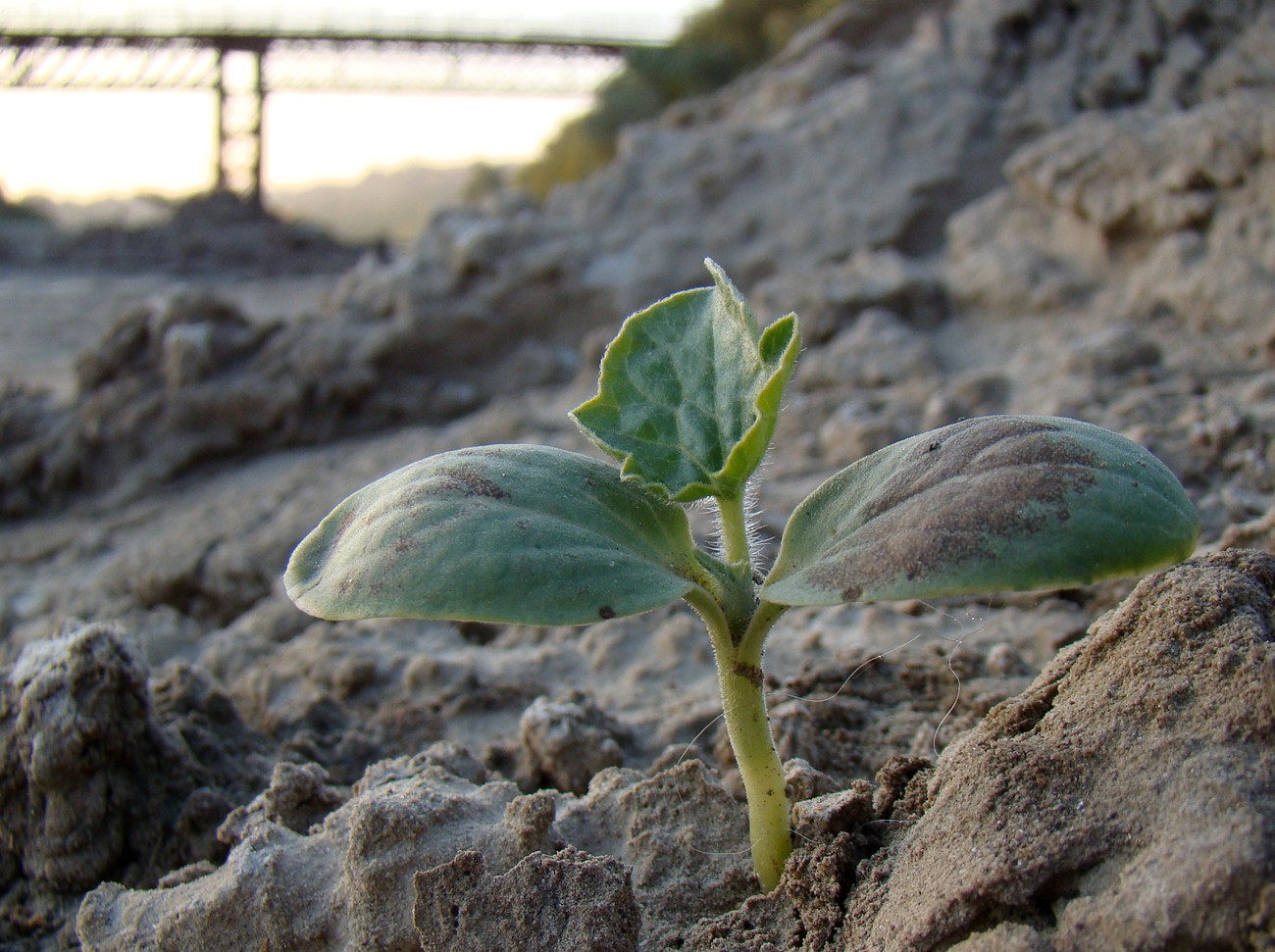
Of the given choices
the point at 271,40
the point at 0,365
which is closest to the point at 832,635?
the point at 0,365

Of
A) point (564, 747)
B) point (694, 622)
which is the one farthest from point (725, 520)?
point (694, 622)

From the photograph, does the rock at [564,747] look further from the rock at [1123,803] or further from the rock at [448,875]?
the rock at [1123,803]

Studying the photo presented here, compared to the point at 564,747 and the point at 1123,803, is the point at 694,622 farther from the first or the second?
the point at 1123,803

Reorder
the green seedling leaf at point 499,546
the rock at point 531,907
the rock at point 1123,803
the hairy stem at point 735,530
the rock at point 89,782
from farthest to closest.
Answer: the rock at point 89,782 → the hairy stem at point 735,530 → the rock at point 531,907 → the green seedling leaf at point 499,546 → the rock at point 1123,803

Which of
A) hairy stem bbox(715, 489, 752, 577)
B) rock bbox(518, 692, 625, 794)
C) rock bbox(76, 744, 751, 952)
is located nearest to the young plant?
hairy stem bbox(715, 489, 752, 577)

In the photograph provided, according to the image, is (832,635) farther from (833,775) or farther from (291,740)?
(291,740)

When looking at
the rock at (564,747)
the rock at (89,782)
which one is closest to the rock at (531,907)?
the rock at (564,747)

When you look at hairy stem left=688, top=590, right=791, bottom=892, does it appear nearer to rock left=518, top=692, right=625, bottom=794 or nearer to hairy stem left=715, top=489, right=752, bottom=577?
hairy stem left=715, top=489, right=752, bottom=577
